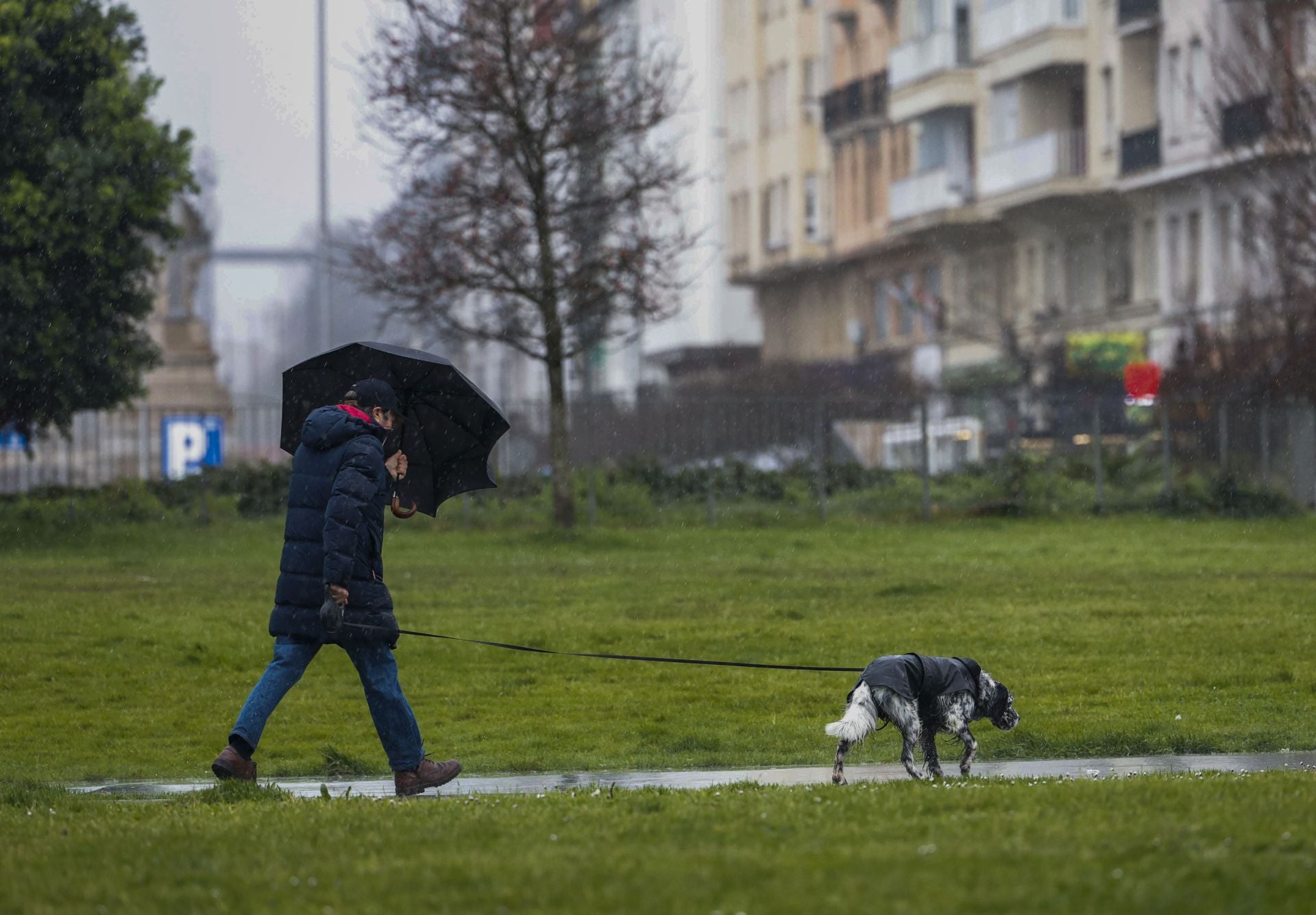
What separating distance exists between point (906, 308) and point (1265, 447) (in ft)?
84.4

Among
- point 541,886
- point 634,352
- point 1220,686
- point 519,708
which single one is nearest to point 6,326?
point 519,708

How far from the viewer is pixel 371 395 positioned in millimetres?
9977

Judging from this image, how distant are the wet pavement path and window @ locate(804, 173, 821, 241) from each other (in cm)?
5369

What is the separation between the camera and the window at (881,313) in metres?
60.3

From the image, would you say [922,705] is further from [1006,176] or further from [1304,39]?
[1006,176]

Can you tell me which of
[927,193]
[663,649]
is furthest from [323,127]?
[663,649]

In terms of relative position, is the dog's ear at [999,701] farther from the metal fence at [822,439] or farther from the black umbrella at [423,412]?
the metal fence at [822,439]

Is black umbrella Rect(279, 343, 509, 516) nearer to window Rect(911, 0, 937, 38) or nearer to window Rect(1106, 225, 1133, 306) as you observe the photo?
window Rect(1106, 225, 1133, 306)

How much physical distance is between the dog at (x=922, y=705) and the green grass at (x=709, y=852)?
0.49 metres

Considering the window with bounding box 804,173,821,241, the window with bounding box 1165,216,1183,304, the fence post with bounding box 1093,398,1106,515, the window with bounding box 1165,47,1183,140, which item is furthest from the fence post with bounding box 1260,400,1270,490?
the window with bounding box 804,173,821,241

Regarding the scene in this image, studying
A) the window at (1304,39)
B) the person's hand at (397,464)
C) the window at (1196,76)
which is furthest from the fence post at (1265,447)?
the person's hand at (397,464)

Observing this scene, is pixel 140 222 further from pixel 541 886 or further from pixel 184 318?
pixel 541 886

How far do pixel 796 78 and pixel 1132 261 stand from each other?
17.7 metres

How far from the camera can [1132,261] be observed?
4978cm
